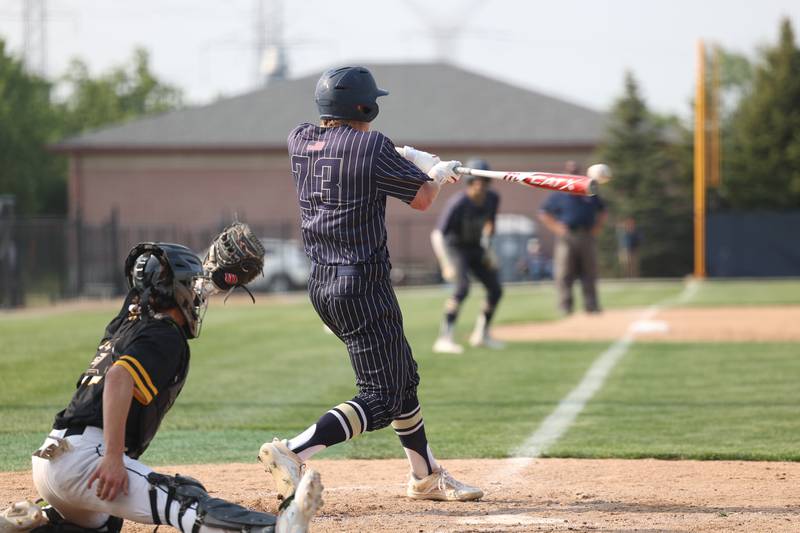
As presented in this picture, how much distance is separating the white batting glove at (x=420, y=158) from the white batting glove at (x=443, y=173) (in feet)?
0.22

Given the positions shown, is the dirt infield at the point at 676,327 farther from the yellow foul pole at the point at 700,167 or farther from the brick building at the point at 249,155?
the brick building at the point at 249,155

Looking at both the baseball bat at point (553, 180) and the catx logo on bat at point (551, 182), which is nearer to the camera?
the baseball bat at point (553, 180)

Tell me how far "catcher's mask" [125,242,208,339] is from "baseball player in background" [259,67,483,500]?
89cm

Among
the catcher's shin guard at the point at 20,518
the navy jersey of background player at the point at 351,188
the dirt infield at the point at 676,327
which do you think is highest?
the navy jersey of background player at the point at 351,188

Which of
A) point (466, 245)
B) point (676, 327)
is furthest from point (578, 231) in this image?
point (466, 245)

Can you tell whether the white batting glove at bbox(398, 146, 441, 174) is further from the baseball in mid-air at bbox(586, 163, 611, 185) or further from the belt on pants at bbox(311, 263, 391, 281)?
the baseball in mid-air at bbox(586, 163, 611, 185)

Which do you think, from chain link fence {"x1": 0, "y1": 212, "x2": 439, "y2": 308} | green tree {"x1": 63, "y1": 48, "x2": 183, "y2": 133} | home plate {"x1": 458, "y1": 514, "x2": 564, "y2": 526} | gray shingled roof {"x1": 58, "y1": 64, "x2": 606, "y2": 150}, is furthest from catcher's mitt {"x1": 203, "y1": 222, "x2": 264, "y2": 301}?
green tree {"x1": 63, "y1": 48, "x2": 183, "y2": 133}

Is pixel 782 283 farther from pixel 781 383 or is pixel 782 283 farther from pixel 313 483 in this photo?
pixel 313 483

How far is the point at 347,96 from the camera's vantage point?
5535mm

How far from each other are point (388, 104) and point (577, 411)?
126 ft

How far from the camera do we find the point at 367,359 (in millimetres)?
5461

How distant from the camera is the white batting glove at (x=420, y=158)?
18.5 ft

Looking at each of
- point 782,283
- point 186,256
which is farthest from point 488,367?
point 782,283

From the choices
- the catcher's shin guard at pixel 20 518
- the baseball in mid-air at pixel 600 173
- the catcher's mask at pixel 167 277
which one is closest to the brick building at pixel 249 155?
the baseball in mid-air at pixel 600 173
